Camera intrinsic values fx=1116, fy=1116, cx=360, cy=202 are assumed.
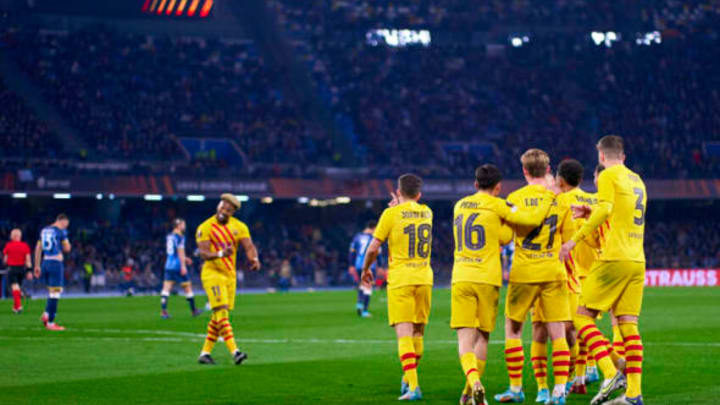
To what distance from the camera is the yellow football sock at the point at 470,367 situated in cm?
1108

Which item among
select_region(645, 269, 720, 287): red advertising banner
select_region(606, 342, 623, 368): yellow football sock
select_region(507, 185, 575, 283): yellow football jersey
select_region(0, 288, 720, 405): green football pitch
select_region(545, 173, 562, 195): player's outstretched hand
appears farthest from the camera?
select_region(645, 269, 720, 287): red advertising banner

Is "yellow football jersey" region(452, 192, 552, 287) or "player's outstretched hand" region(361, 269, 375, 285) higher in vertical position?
"yellow football jersey" region(452, 192, 552, 287)

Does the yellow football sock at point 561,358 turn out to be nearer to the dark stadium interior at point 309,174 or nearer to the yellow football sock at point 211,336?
the dark stadium interior at point 309,174

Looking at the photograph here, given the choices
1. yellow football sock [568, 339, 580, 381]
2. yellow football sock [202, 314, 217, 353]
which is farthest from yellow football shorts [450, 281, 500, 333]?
yellow football sock [202, 314, 217, 353]

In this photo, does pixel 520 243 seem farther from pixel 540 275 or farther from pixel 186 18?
pixel 186 18

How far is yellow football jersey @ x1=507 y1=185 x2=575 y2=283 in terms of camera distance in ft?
37.8

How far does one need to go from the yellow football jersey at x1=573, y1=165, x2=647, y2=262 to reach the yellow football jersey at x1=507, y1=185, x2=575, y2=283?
1.65 ft

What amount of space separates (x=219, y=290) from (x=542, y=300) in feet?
20.4

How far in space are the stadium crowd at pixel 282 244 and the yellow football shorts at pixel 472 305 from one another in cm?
3597

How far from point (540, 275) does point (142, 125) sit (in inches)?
1708

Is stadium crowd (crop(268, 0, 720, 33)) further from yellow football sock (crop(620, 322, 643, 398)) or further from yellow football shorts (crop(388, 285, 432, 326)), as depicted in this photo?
yellow football sock (crop(620, 322, 643, 398))

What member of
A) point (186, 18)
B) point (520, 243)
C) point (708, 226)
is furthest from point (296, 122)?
point (520, 243)

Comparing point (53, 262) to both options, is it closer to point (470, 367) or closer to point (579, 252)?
point (579, 252)

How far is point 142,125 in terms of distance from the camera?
52969 mm
